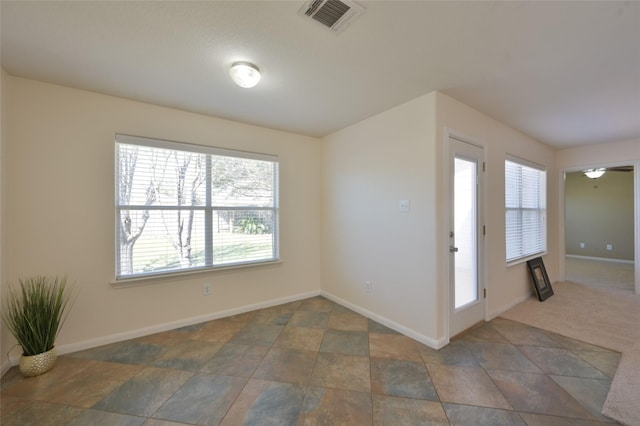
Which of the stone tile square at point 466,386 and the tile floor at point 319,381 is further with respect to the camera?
the stone tile square at point 466,386

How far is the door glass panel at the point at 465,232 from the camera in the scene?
2.63 metres

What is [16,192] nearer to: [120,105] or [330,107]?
[120,105]

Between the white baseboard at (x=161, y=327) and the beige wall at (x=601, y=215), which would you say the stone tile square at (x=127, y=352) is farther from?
the beige wall at (x=601, y=215)

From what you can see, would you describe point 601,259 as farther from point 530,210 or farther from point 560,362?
point 560,362

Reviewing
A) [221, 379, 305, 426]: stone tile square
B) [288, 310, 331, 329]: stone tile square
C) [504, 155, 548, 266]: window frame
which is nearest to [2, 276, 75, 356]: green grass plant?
[221, 379, 305, 426]: stone tile square

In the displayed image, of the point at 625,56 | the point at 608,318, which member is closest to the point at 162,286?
the point at 625,56

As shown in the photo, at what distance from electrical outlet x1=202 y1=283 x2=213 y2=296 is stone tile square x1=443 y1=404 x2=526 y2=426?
102 inches

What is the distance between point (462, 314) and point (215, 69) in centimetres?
330

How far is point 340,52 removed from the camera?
178cm

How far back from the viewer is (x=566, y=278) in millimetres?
4785

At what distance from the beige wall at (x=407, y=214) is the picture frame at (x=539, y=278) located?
0.12 meters

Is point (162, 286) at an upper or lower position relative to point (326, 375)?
upper

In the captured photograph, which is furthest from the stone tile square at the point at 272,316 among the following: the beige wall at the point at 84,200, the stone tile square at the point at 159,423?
the stone tile square at the point at 159,423

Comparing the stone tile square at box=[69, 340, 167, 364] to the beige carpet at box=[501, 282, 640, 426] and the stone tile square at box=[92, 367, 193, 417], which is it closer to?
the stone tile square at box=[92, 367, 193, 417]
